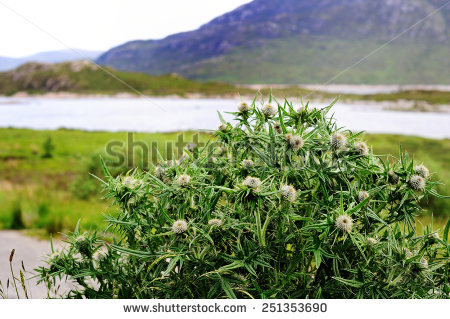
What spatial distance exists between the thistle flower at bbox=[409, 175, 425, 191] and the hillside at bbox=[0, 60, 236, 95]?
21136mm

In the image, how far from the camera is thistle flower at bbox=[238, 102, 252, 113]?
1991 mm

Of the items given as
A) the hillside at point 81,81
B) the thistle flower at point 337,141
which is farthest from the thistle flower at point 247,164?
the hillside at point 81,81

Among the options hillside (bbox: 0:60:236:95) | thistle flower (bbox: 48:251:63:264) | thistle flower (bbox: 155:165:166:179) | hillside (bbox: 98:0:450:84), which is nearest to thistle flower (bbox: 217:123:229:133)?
thistle flower (bbox: 155:165:166:179)

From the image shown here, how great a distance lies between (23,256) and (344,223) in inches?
173

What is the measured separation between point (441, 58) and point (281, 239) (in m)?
46.8

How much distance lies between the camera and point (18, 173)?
10.5 meters

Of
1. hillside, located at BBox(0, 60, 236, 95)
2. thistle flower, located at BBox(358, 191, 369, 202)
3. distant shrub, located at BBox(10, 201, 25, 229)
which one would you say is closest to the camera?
thistle flower, located at BBox(358, 191, 369, 202)

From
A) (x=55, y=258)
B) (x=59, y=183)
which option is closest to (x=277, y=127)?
(x=55, y=258)

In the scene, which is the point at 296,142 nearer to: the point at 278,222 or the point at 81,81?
the point at 278,222

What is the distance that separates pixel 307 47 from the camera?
29.8 metres

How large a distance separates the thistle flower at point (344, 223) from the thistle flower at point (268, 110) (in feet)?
2.24

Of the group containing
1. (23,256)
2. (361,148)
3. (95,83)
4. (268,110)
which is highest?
(95,83)

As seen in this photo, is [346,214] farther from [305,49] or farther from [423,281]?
[305,49]

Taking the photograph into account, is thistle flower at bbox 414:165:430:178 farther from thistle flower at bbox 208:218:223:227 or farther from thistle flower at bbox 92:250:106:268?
thistle flower at bbox 92:250:106:268
